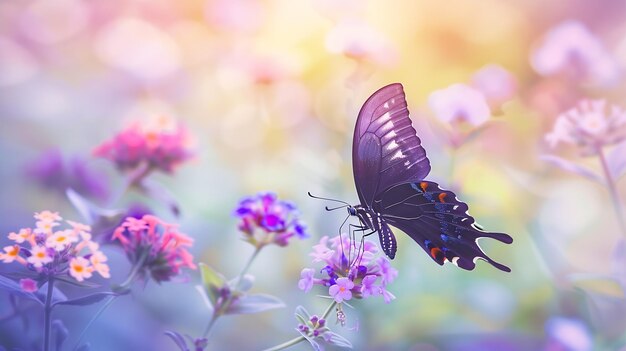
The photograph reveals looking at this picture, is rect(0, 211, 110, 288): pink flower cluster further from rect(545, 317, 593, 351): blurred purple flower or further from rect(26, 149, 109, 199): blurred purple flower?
rect(545, 317, 593, 351): blurred purple flower

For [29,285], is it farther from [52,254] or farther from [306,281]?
[306,281]

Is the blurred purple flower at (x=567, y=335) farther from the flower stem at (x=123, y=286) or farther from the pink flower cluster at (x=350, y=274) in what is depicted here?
the flower stem at (x=123, y=286)

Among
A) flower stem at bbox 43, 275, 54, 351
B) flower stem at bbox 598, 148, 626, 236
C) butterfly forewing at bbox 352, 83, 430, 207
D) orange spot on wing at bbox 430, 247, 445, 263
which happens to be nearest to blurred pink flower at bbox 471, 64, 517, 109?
flower stem at bbox 598, 148, 626, 236

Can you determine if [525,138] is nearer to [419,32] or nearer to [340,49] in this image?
[419,32]

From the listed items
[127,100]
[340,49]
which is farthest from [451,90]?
[127,100]

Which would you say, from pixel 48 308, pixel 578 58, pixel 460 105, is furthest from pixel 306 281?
pixel 578 58
